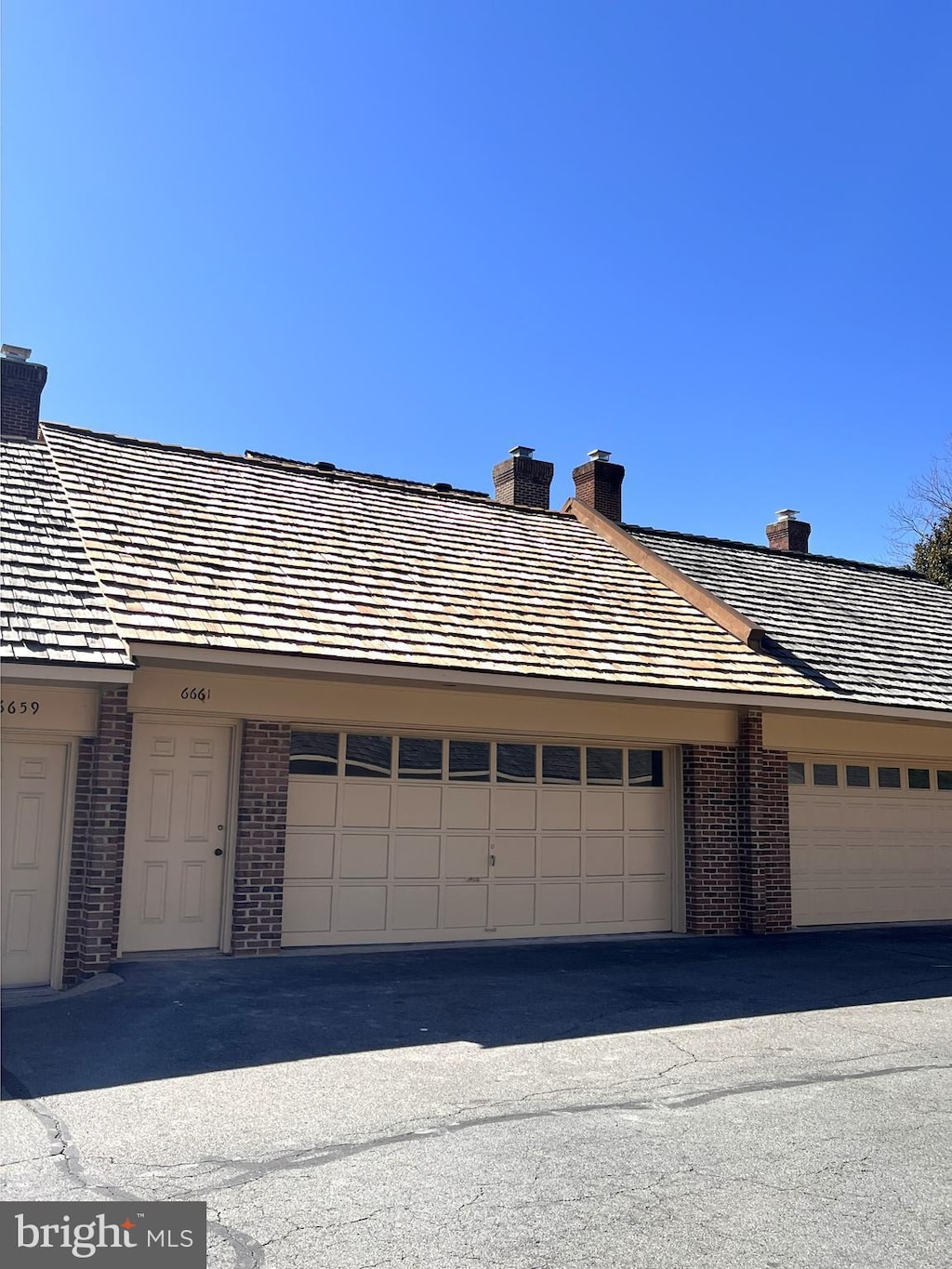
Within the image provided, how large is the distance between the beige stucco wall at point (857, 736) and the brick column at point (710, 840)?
2.76 ft

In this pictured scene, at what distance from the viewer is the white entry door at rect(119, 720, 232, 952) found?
10344mm

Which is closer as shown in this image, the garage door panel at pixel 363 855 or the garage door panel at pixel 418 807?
the garage door panel at pixel 363 855

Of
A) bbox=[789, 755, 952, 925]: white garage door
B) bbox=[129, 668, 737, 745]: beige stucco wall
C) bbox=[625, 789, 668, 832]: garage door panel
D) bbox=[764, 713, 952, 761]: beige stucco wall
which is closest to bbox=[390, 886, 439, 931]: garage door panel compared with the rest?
bbox=[129, 668, 737, 745]: beige stucco wall

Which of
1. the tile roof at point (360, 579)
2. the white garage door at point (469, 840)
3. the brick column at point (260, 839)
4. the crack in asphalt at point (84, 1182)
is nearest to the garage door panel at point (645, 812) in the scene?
the white garage door at point (469, 840)

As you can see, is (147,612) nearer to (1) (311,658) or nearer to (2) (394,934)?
(1) (311,658)

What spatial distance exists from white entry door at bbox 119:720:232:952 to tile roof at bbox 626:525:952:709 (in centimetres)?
738

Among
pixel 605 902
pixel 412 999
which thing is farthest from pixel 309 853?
pixel 605 902

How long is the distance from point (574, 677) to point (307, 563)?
3262mm

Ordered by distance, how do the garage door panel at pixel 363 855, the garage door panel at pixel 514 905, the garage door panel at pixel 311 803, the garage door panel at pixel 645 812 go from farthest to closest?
the garage door panel at pixel 645 812
the garage door panel at pixel 514 905
the garage door panel at pixel 363 855
the garage door panel at pixel 311 803

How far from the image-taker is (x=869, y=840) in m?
15.1

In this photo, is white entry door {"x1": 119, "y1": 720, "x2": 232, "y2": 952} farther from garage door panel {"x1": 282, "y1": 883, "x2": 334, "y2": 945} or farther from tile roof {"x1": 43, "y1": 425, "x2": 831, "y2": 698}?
tile roof {"x1": 43, "y1": 425, "x2": 831, "y2": 698}

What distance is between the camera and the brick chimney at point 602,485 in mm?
18172

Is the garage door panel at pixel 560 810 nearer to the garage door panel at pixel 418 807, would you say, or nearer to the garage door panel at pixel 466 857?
the garage door panel at pixel 466 857

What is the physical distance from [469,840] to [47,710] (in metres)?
4.80
